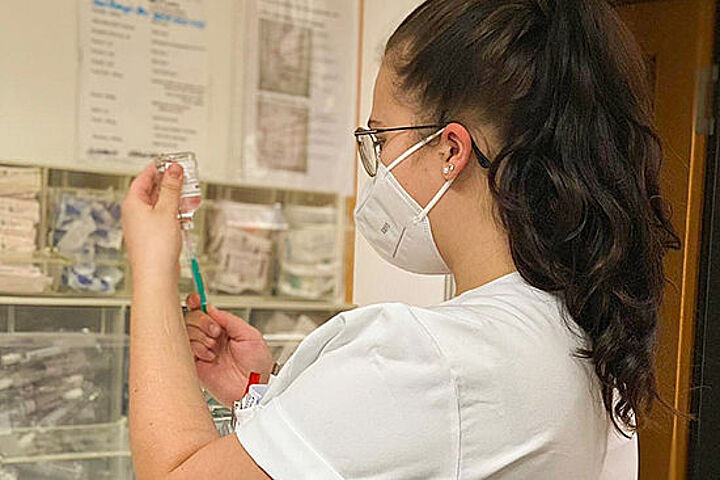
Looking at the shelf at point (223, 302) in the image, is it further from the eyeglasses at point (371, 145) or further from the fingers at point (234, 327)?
the eyeglasses at point (371, 145)

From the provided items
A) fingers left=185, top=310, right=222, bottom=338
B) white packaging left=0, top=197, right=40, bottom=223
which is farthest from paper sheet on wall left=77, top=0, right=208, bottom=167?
fingers left=185, top=310, right=222, bottom=338

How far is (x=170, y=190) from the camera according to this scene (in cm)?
119

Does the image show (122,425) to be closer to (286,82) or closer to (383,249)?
(286,82)

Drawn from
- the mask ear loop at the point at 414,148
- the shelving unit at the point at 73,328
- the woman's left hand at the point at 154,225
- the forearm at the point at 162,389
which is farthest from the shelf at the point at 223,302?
the mask ear loop at the point at 414,148

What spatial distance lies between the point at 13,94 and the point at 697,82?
4.05 feet

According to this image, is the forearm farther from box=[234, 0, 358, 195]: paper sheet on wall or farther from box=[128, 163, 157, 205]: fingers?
box=[234, 0, 358, 195]: paper sheet on wall

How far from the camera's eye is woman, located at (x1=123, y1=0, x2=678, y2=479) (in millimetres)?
843

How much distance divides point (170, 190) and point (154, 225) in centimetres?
6

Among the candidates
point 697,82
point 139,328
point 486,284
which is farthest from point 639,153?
point 697,82

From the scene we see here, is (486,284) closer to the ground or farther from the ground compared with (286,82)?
closer to the ground

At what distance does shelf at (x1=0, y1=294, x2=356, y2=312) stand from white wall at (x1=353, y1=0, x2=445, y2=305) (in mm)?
70

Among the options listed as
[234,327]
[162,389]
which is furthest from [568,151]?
[234,327]

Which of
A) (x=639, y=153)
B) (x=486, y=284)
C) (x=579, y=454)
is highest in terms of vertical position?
(x=639, y=153)

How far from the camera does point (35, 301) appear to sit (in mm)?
1732
